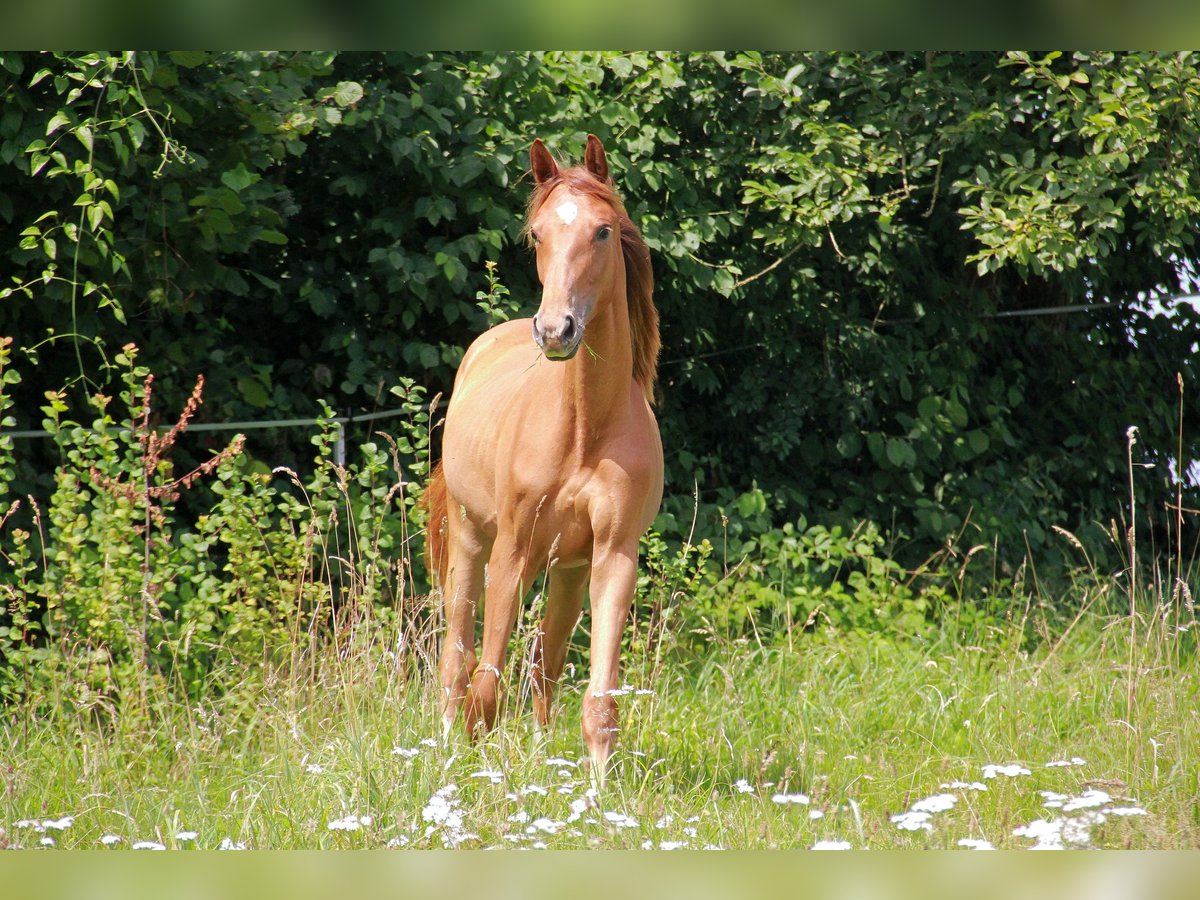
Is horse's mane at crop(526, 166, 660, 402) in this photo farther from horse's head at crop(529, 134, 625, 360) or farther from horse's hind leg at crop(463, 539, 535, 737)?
horse's hind leg at crop(463, 539, 535, 737)

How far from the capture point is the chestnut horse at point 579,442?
340 centimetres

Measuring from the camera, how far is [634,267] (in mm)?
3830

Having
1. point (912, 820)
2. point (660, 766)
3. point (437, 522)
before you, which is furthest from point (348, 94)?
point (912, 820)

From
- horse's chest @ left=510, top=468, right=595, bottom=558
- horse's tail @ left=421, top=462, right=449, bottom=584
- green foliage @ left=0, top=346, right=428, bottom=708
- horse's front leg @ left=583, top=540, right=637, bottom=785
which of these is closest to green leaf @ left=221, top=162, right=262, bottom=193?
green foliage @ left=0, top=346, right=428, bottom=708

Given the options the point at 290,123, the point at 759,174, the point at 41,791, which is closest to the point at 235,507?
the point at 41,791

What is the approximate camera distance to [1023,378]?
7.61 m

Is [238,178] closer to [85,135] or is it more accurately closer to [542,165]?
[85,135]

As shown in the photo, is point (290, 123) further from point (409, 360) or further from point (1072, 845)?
point (1072, 845)

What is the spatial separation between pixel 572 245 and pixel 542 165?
0.42 meters

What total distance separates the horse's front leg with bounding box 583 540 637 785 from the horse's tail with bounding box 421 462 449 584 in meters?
1.26

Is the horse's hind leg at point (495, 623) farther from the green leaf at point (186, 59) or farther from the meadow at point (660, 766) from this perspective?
the green leaf at point (186, 59)

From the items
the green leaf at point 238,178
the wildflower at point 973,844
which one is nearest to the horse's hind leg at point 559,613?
the wildflower at point 973,844

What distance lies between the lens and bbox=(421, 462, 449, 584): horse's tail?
188 inches

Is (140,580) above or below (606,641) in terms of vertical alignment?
above
